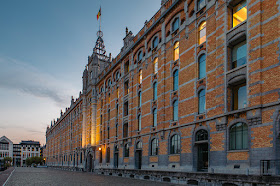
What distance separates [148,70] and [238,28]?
13.5 m

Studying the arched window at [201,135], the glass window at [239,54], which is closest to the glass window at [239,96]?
the glass window at [239,54]

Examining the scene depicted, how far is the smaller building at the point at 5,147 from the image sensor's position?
17056cm

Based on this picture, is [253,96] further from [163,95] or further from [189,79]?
[163,95]

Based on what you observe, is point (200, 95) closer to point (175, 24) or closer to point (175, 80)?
point (175, 80)

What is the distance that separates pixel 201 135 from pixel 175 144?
3828 mm

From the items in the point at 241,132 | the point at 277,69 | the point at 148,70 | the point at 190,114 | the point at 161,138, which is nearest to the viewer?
the point at 277,69

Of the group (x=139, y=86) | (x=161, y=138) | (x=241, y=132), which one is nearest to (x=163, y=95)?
(x=161, y=138)

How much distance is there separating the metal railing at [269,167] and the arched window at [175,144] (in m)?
9.14

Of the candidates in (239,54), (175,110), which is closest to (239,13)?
(239,54)

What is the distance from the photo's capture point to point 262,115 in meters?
15.0

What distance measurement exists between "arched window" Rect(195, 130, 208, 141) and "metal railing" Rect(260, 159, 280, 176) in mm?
5649

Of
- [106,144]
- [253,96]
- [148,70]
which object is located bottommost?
[106,144]

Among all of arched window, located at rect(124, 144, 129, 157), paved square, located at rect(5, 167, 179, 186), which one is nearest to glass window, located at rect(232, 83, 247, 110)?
paved square, located at rect(5, 167, 179, 186)

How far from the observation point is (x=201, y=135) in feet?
66.3
